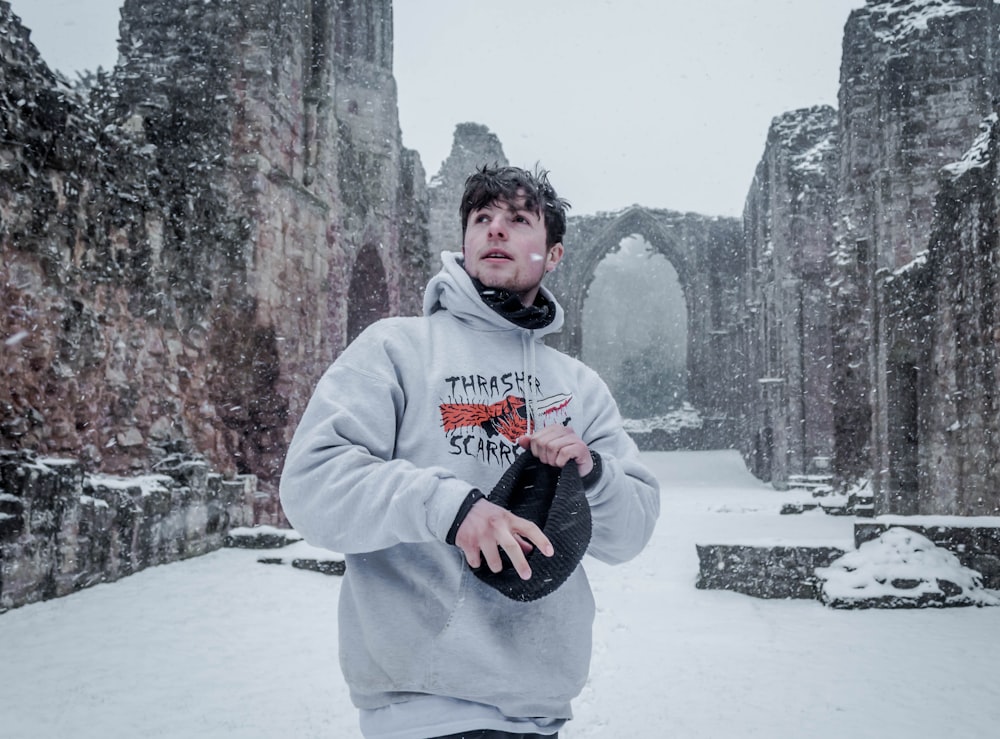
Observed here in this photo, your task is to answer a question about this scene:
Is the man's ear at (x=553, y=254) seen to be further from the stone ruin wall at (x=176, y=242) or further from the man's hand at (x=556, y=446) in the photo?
the stone ruin wall at (x=176, y=242)

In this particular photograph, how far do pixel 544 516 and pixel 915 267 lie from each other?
7.25 meters

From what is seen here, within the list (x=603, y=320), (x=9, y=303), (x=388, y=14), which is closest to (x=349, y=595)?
(x=9, y=303)

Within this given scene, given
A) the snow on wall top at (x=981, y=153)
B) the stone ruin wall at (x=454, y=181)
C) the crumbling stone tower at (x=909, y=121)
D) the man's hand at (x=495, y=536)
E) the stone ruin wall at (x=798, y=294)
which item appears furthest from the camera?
the stone ruin wall at (x=454, y=181)

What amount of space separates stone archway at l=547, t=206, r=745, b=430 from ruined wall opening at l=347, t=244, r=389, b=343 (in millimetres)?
11549

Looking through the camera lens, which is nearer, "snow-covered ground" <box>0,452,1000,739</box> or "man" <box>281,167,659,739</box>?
"man" <box>281,167,659,739</box>

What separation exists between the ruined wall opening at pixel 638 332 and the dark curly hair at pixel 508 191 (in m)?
27.3

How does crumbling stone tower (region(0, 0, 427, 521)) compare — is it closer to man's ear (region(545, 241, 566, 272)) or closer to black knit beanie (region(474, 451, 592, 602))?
man's ear (region(545, 241, 566, 272))

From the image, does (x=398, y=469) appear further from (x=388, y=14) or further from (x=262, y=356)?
(x=388, y=14)

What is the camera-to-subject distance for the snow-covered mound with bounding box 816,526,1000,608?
466cm

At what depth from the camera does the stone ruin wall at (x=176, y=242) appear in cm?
457

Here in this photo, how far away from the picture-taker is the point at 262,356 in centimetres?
721

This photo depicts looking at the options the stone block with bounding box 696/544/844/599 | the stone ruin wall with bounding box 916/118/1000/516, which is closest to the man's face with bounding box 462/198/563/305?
the stone block with bounding box 696/544/844/599

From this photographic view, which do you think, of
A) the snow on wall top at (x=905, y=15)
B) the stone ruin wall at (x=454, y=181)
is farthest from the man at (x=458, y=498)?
the stone ruin wall at (x=454, y=181)

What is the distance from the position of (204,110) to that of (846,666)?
22.2ft
